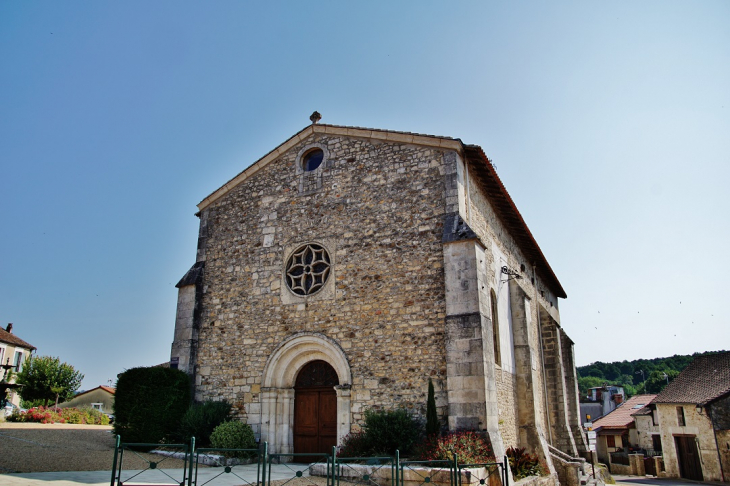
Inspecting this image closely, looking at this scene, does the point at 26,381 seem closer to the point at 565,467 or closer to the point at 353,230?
the point at 353,230

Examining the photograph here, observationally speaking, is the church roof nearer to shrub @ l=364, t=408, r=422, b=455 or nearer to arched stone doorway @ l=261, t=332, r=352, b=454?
arched stone doorway @ l=261, t=332, r=352, b=454

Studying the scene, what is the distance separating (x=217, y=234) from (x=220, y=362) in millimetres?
3766

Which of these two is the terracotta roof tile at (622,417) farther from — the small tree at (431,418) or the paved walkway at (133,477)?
the paved walkway at (133,477)

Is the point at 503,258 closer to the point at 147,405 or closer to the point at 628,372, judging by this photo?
the point at 147,405

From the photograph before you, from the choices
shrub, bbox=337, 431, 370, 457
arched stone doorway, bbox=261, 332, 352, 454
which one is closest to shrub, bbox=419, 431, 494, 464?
shrub, bbox=337, 431, 370, 457

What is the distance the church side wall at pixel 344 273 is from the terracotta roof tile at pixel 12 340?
2791 centimetres

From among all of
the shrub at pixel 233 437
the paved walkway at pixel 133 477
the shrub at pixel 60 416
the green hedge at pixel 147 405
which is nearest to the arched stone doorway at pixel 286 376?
the shrub at pixel 233 437

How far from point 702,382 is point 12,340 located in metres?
42.9

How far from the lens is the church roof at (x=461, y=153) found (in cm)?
1282

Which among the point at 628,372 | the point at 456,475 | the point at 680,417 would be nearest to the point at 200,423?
the point at 456,475

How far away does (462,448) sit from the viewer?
32.1 feet

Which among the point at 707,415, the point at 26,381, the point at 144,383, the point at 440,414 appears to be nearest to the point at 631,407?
the point at 707,415

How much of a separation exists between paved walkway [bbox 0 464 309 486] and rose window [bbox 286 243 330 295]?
14.4ft

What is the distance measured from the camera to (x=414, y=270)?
12.1 meters
